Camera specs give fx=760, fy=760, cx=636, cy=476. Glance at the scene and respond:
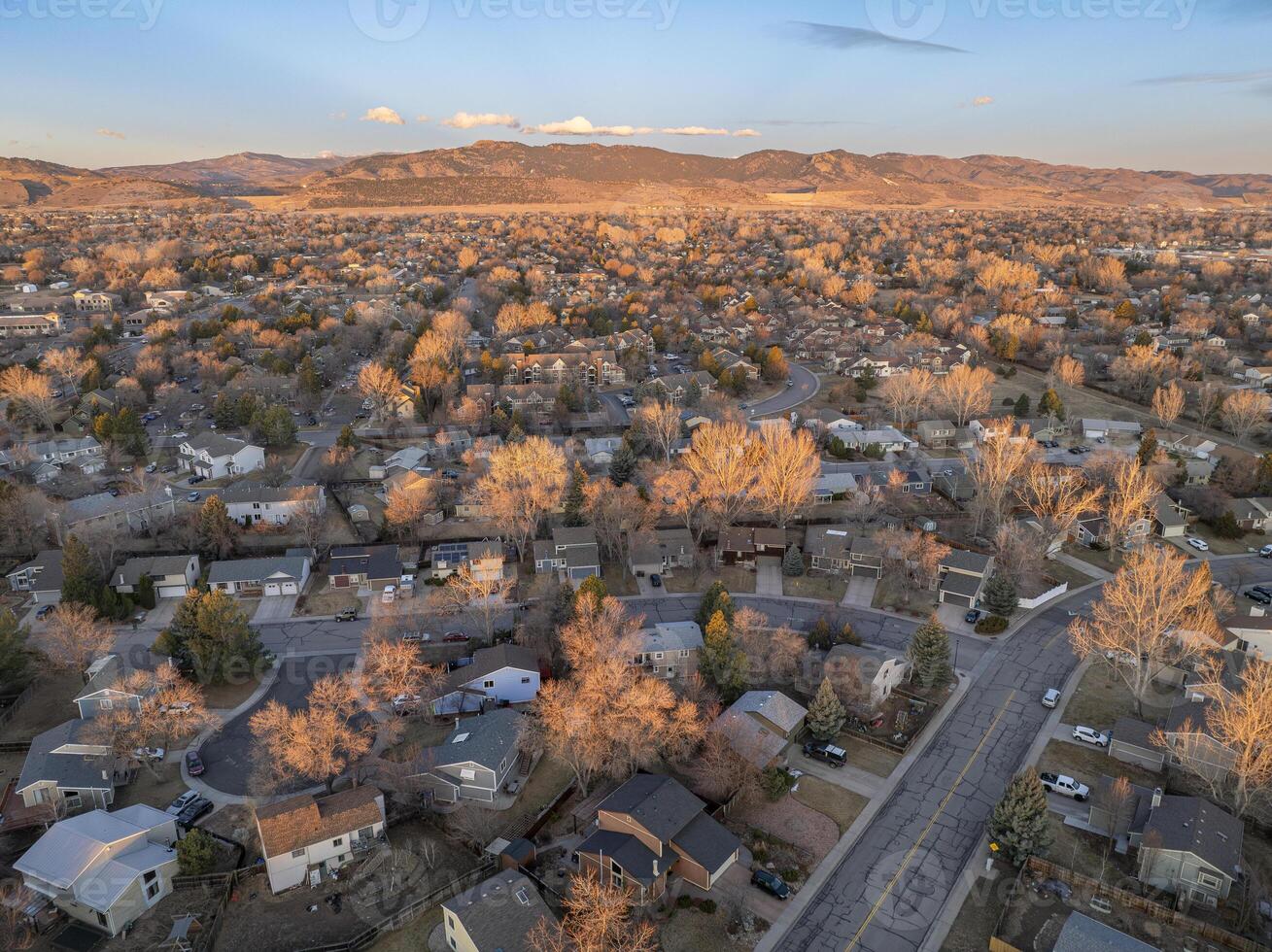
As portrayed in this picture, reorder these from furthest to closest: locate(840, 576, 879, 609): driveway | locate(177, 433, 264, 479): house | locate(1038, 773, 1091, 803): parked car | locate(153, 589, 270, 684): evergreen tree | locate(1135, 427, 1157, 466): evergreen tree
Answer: locate(1135, 427, 1157, 466): evergreen tree < locate(177, 433, 264, 479): house < locate(840, 576, 879, 609): driveway < locate(153, 589, 270, 684): evergreen tree < locate(1038, 773, 1091, 803): parked car

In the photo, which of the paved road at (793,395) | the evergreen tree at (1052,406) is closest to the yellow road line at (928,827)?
the evergreen tree at (1052,406)

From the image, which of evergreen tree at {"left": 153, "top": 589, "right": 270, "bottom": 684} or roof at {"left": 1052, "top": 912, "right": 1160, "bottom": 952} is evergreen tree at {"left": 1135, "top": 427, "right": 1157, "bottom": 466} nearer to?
roof at {"left": 1052, "top": 912, "right": 1160, "bottom": 952}

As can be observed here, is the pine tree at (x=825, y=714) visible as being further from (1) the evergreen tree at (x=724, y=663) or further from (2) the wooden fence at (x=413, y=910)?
(2) the wooden fence at (x=413, y=910)

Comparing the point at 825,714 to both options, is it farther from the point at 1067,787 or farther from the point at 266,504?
the point at 266,504

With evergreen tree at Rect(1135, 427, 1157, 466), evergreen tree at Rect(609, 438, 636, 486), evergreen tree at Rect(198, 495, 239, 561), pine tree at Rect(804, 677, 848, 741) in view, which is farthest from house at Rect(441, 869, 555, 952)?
evergreen tree at Rect(1135, 427, 1157, 466)

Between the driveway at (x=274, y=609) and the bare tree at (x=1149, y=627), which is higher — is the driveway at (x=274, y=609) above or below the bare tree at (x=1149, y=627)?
below

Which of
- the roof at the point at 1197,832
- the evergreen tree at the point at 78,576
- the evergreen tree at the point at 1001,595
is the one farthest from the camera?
the evergreen tree at the point at 1001,595
